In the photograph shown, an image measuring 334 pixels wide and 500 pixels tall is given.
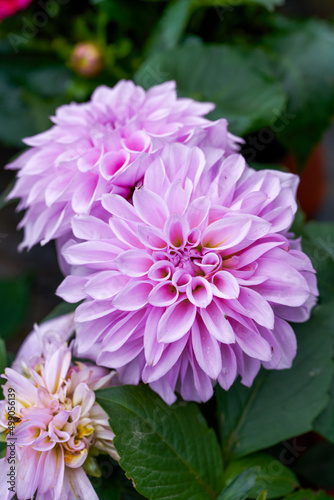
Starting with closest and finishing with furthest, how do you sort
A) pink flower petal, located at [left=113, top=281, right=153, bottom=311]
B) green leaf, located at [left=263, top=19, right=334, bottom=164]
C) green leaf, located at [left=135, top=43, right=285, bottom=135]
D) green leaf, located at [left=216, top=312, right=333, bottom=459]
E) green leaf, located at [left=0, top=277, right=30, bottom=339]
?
pink flower petal, located at [left=113, top=281, right=153, bottom=311] → green leaf, located at [left=216, top=312, right=333, bottom=459] → green leaf, located at [left=135, top=43, right=285, bottom=135] → green leaf, located at [left=263, top=19, right=334, bottom=164] → green leaf, located at [left=0, top=277, right=30, bottom=339]

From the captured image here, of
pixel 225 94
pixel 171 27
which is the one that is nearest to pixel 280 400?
pixel 225 94

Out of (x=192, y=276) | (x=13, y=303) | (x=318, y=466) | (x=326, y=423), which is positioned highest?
(x=192, y=276)

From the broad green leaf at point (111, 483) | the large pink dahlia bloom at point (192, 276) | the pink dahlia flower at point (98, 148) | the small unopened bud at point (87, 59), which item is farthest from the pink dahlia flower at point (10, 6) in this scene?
the broad green leaf at point (111, 483)

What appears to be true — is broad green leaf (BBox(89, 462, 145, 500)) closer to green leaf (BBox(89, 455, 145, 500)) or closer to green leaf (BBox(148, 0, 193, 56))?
green leaf (BBox(89, 455, 145, 500))

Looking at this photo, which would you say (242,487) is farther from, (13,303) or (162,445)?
(13,303)

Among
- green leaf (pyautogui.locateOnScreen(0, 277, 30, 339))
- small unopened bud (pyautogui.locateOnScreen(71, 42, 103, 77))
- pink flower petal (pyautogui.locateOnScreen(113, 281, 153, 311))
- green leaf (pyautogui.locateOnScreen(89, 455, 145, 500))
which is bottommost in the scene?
green leaf (pyautogui.locateOnScreen(0, 277, 30, 339))

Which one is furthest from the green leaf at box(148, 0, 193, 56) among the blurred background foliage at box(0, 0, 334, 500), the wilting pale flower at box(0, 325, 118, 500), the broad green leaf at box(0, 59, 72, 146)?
the wilting pale flower at box(0, 325, 118, 500)

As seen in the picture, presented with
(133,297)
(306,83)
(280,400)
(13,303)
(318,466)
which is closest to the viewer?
(133,297)
